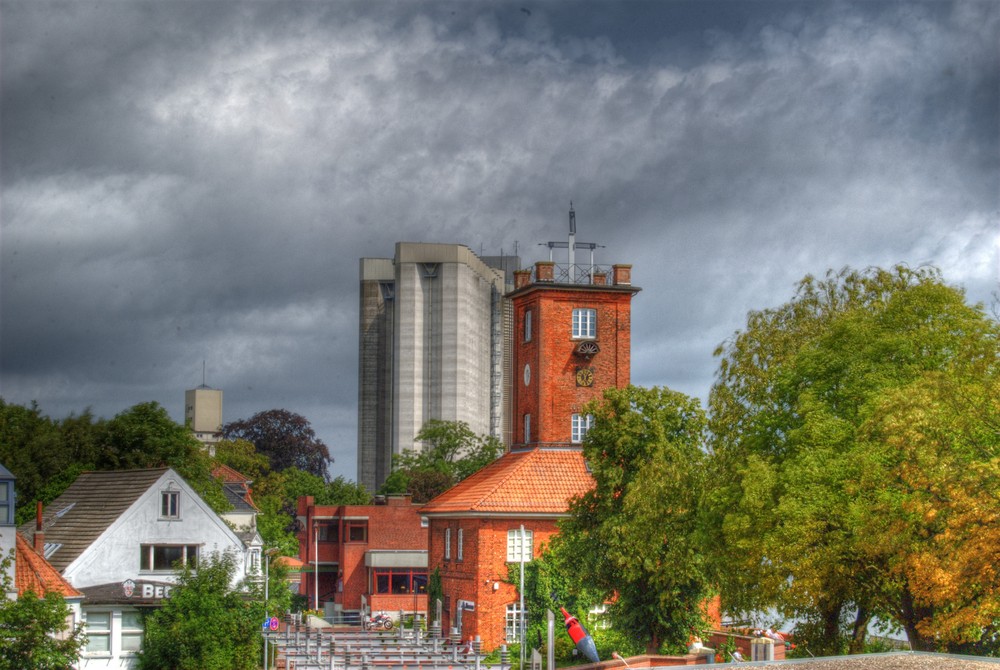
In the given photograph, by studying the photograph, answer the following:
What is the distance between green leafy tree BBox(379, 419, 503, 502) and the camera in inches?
4624

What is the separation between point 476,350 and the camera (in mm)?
176625

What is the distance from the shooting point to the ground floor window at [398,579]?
315 ft

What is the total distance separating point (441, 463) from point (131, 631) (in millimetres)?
77275

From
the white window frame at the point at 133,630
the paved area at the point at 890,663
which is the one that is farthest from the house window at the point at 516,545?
the paved area at the point at 890,663

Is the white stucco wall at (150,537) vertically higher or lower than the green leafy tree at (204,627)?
higher

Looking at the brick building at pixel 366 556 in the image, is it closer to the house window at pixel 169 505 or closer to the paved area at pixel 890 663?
the house window at pixel 169 505

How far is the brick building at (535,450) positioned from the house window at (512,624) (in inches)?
1.8

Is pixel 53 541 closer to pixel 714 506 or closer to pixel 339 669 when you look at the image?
pixel 339 669

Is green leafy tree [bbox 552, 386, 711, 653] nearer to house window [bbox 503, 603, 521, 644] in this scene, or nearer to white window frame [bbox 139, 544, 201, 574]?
house window [bbox 503, 603, 521, 644]

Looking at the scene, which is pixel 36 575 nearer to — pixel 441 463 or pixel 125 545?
pixel 125 545

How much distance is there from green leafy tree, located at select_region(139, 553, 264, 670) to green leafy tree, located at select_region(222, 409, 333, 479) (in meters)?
101

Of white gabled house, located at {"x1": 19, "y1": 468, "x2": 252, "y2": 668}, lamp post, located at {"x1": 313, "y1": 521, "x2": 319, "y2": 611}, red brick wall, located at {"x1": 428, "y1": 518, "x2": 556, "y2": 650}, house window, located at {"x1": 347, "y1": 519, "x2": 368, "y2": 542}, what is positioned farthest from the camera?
house window, located at {"x1": 347, "y1": 519, "x2": 368, "y2": 542}

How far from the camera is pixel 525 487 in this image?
67938 millimetres

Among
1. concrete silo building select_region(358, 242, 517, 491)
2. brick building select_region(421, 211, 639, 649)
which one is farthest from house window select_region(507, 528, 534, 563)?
concrete silo building select_region(358, 242, 517, 491)
